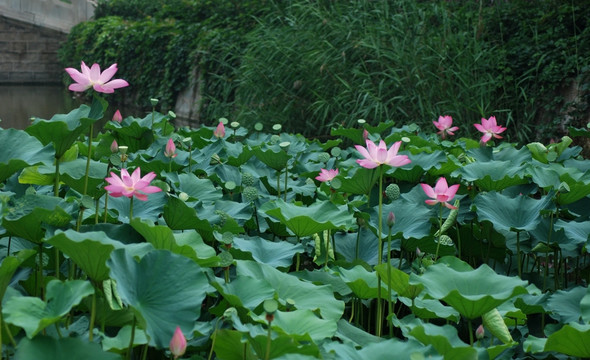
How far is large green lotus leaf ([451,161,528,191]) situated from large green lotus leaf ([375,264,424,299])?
22.1 inches

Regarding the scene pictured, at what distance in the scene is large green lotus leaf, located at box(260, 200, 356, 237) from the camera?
4.31 ft

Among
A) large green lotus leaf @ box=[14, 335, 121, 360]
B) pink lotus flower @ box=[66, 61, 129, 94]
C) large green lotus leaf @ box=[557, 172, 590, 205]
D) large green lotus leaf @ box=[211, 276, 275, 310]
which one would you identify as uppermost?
pink lotus flower @ box=[66, 61, 129, 94]

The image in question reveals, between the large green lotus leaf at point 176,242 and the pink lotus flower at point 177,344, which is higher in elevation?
the large green lotus leaf at point 176,242

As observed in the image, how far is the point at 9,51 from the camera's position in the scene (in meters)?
16.3

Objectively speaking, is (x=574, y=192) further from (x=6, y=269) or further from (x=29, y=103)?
(x=29, y=103)

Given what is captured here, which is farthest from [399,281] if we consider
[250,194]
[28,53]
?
[28,53]

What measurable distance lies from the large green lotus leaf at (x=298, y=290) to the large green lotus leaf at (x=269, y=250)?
9 cm

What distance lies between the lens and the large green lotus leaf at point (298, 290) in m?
1.13

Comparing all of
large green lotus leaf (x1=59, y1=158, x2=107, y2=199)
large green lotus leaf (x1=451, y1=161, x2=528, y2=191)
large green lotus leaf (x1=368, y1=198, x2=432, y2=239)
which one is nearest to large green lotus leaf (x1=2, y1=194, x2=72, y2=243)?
large green lotus leaf (x1=59, y1=158, x2=107, y2=199)

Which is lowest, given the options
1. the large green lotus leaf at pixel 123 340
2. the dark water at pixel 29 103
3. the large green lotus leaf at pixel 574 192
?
the dark water at pixel 29 103

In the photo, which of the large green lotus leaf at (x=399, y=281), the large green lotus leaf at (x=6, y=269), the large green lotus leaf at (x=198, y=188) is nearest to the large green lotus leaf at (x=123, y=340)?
the large green lotus leaf at (x=6, y=269)

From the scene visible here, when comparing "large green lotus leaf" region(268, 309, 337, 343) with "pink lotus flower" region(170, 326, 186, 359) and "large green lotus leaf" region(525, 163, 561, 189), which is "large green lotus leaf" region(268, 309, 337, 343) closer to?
Answer: "pink lotus flower" region(170, 326, 186, 359)

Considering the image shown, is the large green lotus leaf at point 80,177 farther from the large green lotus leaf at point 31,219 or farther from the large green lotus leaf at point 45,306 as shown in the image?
the large green lotus leaf at point 45,306

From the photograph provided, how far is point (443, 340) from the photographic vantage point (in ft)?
3.17
